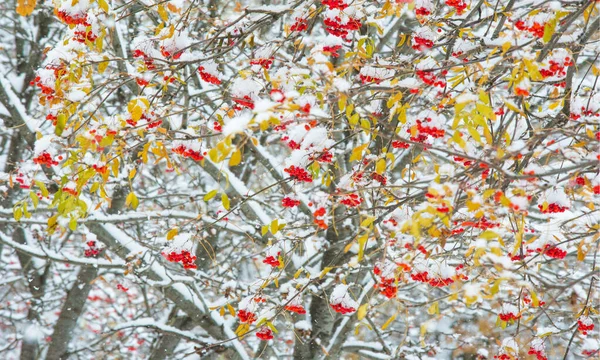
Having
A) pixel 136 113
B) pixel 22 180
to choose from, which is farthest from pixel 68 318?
pixel 136 113

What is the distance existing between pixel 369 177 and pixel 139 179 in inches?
220

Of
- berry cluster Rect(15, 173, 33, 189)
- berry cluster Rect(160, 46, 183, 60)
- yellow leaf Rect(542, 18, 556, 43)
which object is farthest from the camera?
berry cluster Rect(15, 173, 33, 189)

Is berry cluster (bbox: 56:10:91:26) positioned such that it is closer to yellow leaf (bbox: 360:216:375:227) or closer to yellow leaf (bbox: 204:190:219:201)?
yellow leaf (bbox: 204:190:219:201)

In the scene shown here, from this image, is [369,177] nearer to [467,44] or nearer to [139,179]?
[467,44]

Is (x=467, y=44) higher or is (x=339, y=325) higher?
(x=467, y=44)

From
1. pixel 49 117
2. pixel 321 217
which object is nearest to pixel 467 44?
pixel 321 217

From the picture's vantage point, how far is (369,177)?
3109 mm

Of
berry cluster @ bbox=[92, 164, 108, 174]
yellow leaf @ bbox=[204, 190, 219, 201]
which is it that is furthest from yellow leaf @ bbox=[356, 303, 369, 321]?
berry cluster @ bbox=[92, 164, 108, 174]

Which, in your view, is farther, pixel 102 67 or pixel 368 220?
pixel 102 67

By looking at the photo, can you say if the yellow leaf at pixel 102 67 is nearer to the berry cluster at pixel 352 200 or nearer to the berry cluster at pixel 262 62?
the berry cluster at pixel 262 62

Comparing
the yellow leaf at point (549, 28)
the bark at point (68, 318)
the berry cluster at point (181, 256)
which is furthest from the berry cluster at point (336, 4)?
the bark at point (68, 318)

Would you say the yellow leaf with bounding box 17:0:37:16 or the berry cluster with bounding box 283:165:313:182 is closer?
the yellow leaf with bounding box 17:0:37:16

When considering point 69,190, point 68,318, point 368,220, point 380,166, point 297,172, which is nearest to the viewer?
point 368,220

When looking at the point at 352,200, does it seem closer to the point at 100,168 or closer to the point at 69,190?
the point at 100,168
